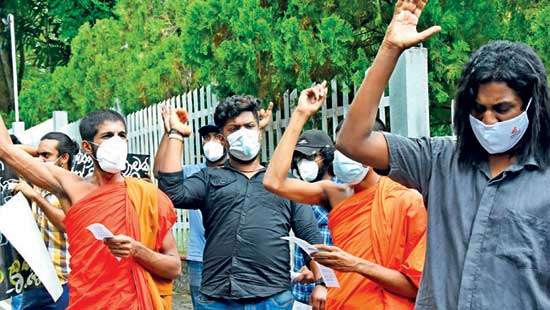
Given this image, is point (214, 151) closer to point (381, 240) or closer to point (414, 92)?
point (414, 92)

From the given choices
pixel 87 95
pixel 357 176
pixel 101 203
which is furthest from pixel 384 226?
pixel 87 95

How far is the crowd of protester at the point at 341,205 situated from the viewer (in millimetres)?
3064

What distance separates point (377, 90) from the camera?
318 centimetres

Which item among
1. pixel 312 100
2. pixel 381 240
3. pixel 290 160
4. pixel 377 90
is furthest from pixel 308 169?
pixel 377 90

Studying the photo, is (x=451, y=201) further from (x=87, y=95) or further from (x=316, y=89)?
(x=87, y=95)

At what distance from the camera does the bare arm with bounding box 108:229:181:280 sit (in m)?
4.95

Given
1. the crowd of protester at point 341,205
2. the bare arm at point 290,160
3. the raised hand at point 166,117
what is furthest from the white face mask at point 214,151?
the bare arm at point 290,160

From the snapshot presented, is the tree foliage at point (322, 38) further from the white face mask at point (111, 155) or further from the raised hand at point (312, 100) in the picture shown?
the raised hand at point (312, 100)

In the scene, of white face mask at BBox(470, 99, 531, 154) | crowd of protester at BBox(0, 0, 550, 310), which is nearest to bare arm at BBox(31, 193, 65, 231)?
crowd of protester at BBox(0, 0, 550, 310)

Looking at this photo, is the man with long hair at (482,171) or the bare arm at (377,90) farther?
the bare arm at (377,90)

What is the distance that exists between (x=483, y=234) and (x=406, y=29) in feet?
2.31

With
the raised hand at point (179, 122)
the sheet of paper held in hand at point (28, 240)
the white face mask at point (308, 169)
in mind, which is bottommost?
the sheet of paper held in hand at point (28, 240)

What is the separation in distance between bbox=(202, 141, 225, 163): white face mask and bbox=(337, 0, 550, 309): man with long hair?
435 cm

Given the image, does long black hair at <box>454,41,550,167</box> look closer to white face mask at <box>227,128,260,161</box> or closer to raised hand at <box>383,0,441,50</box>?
raised hand at <box>383,0,441,50</box>
